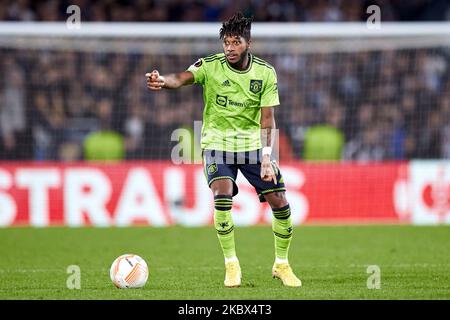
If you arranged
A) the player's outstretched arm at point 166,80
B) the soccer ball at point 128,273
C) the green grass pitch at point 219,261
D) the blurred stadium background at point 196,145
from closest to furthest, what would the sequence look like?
1. the green grass pitch at point 219,261
2. the player's outstretched arm at point 166,80
3. the soccer ball at point 128,273
4. the blurred stadium background at point 196,145

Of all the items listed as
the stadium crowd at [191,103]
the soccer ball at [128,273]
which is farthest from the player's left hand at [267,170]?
the stadium crowd at [191,103]

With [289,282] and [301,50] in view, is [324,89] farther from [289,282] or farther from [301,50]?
[289,282]

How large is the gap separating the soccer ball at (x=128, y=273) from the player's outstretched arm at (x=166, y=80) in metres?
1.68

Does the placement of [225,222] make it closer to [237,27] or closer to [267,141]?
[267,141]

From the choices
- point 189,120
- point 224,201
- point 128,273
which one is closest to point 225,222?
point 224,201

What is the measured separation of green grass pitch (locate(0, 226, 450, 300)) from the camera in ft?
28.9

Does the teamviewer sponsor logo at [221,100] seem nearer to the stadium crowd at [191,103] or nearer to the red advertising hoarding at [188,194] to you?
the red advertising hoarding at [188,194]

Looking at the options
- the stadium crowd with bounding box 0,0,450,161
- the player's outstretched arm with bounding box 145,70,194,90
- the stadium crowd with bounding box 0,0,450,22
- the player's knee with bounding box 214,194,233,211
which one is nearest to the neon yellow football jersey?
the player's outstretched arm with bounding box 145,70,194,90

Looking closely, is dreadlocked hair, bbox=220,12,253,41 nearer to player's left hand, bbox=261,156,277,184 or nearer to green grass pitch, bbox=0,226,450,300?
player's left hand, bbox=261,156,277,184

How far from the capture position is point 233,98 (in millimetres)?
9516

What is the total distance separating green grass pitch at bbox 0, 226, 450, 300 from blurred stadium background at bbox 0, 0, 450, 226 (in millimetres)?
839

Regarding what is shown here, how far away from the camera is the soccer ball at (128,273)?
907 cm

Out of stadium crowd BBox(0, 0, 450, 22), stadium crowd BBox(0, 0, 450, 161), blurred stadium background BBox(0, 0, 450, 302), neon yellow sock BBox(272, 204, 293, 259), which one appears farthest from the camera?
stadium crowd BBox(0, 0, 450, 22)
